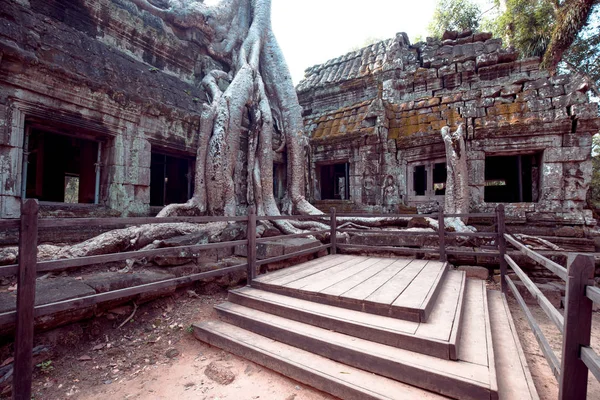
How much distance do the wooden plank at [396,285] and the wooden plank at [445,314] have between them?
1.10 ft

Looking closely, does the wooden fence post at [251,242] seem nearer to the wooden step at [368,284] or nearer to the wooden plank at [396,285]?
the wooden step at [368,284]

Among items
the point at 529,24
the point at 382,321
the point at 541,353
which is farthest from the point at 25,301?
the point at 529,24

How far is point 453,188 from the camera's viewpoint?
19.8 ft

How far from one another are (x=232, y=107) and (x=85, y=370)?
15.1 feet

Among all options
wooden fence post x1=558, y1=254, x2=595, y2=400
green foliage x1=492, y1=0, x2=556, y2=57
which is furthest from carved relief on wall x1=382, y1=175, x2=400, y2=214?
green foliage x1=492, y1=0, x2=556, y2=57

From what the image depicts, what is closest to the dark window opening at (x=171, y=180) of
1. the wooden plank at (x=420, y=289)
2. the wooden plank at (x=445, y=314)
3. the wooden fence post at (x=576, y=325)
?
the wooden plank at (x=420, y=289)

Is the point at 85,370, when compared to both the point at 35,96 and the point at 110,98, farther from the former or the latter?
the point at 110,98

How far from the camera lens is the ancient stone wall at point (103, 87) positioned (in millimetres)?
3484

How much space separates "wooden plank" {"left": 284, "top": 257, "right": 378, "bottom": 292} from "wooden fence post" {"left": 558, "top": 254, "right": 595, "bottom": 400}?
1.88 m

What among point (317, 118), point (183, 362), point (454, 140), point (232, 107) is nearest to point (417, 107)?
point (454, 140)

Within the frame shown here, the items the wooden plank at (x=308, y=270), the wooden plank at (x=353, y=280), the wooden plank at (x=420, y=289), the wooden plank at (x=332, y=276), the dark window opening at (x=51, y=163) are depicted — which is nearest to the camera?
the wooden plank at (x=420, y=289)

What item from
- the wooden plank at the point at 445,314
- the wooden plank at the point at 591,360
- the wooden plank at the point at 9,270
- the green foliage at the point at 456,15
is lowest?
the wooden plank at the point at 445,314

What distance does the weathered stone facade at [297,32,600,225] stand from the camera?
18.4 ft

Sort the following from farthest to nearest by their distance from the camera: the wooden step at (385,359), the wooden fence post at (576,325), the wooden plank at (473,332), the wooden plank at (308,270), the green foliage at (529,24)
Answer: the green foliage at (529,24) < the wooden plank at (308,270) < the wooden plank at (473,332) < the wooden step at (385,359) < the wooden fence post at (576,325)
